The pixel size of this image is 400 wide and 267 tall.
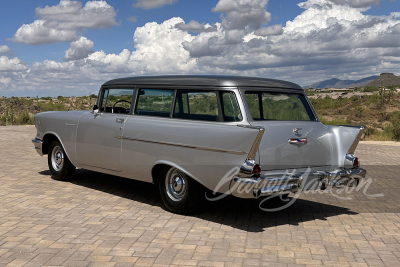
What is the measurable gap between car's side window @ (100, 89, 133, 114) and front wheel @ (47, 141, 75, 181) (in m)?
1.42

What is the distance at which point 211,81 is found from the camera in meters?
6.14

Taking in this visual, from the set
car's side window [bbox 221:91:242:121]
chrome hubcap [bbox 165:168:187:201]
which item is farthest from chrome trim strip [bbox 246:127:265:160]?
chrome hubcap [bbox 165:168:187:201]

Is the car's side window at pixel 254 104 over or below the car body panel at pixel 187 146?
over

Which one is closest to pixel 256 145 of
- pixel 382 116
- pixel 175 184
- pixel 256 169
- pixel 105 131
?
pixel 256 169

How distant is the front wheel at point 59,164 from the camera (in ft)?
28.1

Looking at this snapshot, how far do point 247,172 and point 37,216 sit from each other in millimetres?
3017

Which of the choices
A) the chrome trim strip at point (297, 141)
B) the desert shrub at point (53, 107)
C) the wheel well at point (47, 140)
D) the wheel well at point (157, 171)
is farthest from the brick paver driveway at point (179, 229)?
the desert shrub at point (53, 107)

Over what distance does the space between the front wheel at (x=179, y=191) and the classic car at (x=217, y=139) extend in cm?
1

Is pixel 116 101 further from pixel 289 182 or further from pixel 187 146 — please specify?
pixel 289 182

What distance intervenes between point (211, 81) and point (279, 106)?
1.12 meters

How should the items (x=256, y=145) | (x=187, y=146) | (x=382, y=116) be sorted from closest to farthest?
(x=256, y=145) < (x=187, y=146) < (x=382, y=116)

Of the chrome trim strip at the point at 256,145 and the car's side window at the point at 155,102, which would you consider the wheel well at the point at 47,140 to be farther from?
the chrome trim strip at the point at 256,145

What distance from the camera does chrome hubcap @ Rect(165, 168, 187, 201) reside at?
634 centimetres

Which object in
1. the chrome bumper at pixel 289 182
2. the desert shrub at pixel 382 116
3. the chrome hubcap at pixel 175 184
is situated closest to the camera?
the chrome bumper at pixel 289 182
